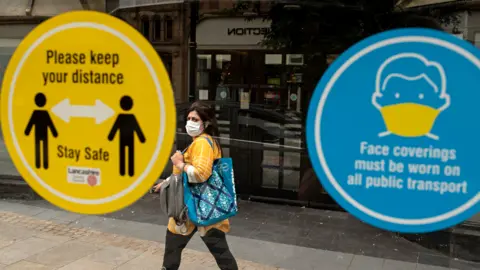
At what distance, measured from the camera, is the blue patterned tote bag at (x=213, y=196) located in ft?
10.5

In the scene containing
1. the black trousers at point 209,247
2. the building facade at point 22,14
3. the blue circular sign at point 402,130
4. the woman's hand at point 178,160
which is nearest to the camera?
the blue circular sign at point 402,130

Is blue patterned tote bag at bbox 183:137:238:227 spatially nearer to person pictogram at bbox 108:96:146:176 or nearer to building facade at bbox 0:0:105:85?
person pictogram at bbox 108:96:146:176

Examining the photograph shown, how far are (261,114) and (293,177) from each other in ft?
3.77

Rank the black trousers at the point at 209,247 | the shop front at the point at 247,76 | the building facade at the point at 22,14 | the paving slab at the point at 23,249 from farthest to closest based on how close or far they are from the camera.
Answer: the paving slab at the point at 23,249, the black trousers at the point at 209,247, the shop front at the point at 247,76, the building facade at the point at 22,14

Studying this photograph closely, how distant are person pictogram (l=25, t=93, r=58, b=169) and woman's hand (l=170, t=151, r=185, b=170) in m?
0.71

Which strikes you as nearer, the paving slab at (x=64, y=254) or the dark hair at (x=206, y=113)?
the dark hair at (x=206, y=113)

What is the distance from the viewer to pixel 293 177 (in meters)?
4.71

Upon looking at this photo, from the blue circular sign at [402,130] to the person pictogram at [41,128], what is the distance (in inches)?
59.4

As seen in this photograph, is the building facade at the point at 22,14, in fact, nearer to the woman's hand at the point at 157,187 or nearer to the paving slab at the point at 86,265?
the woman's hand at the point at 157,187

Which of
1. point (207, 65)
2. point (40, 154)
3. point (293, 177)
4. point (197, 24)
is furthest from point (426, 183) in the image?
point (293, 177)

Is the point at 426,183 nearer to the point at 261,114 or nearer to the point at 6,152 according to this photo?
the point at 261,114

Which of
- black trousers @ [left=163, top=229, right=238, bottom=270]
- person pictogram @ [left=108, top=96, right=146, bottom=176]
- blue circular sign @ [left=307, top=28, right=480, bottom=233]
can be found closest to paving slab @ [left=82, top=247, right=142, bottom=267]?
black trousers @ [left=163, top=229, right=238, bottom=270]

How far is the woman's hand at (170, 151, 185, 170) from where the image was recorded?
3020 millimetres

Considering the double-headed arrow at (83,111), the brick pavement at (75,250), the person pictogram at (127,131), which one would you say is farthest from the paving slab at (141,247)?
the person pictogram at (127,131)
